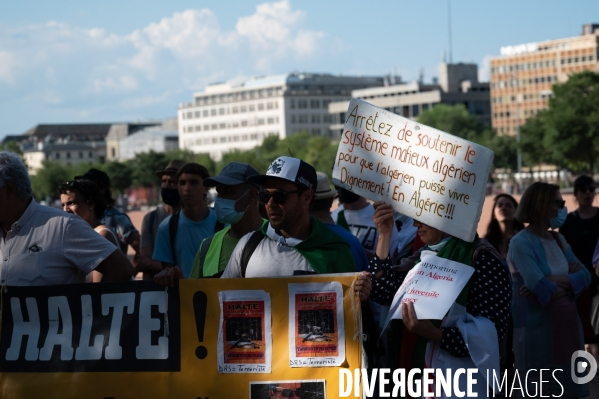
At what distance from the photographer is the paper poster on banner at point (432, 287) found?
4723mm

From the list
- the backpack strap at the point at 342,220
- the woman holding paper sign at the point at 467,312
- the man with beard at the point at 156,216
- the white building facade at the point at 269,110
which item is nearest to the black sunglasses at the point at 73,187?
the man with beard at the point at 156,216

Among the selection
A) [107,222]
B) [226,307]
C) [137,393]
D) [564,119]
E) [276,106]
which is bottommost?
[137,393]

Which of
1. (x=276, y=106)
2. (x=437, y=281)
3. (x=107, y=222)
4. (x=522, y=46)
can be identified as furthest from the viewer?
(x=276, y=106)

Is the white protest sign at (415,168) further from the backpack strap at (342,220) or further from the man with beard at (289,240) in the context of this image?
the backpack strap at (342,220)

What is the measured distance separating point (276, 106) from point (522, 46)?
152ft

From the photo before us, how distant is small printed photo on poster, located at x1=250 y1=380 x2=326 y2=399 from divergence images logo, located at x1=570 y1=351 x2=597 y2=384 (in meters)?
3.09

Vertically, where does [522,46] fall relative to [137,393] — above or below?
above

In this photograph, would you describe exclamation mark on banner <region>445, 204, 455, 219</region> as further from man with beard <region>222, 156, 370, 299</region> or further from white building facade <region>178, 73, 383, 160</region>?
white building facade <region>178, 73, 383, 160</region>

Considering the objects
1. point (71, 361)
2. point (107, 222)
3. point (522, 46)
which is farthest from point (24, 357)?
point (522, 46)

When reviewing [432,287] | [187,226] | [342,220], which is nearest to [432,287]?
[432,287]

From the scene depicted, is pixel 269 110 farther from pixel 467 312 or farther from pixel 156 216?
pixel 467 312

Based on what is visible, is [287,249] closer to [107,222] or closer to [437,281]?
[437,281]

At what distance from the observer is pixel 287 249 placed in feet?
17.4

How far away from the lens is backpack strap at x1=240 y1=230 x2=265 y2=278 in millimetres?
5332
